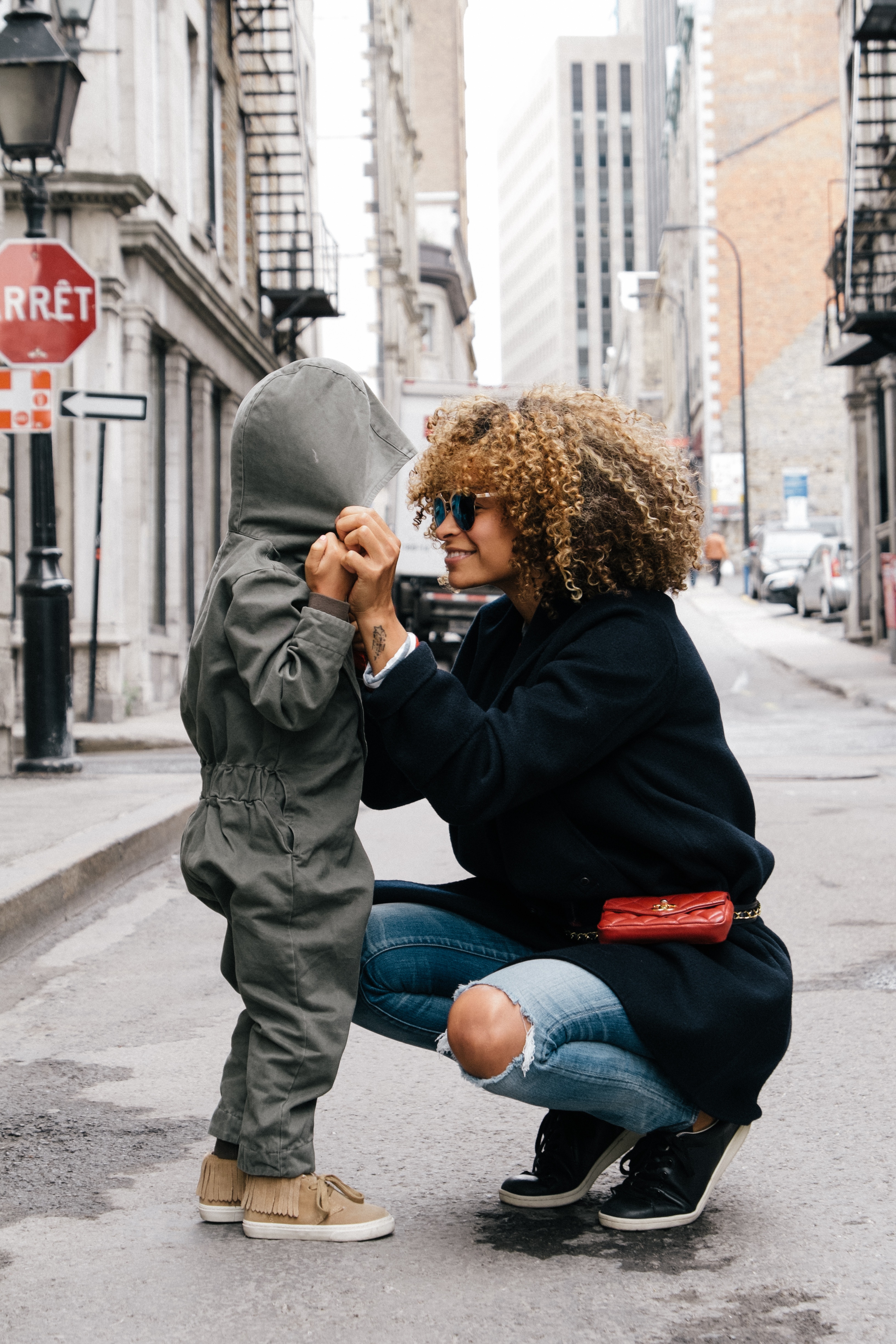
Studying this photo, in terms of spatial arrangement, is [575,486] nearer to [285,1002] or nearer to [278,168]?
[285,1002]

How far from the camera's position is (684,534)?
299 cm

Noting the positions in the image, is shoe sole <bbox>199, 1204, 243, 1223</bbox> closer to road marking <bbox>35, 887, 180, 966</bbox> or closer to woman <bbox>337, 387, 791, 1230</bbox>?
Result: woman <bbox>337, 387, 791, 1230</bbox>

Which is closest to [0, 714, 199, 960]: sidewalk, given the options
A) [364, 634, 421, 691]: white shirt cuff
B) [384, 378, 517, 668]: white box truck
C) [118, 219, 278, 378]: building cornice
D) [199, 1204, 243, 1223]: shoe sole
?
[199, 1204, 243, 1223]: shoe sole

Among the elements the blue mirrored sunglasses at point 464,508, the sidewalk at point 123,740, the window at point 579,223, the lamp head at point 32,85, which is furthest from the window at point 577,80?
the blue mirrored sunglasses at point 464,508

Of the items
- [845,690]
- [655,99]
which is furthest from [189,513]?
[655,99]

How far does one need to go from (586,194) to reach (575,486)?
610ft

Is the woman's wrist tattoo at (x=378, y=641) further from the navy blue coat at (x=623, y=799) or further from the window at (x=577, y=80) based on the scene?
the window at (x=577, y=80)

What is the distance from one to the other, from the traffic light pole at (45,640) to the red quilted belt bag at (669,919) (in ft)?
27.0

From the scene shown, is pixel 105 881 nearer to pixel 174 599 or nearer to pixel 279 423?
pixel 279 423

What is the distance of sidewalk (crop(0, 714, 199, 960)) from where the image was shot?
600 cm

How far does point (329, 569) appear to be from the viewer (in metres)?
2.69

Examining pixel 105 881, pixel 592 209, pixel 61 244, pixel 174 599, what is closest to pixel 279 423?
pixel 105 881

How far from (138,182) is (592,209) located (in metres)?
173

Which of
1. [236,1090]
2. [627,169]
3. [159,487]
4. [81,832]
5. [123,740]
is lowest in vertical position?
[236,1090]
